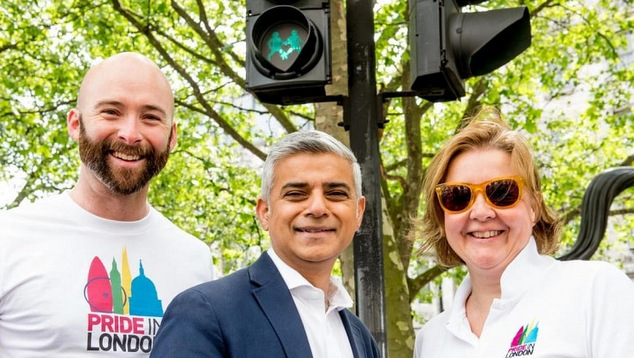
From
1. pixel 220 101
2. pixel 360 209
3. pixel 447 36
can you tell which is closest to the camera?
pixel 360 209

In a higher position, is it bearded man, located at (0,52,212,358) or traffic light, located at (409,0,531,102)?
traffic light, located at (409,0,531,102)

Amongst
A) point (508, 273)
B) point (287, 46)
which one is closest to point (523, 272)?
point (508, 273)

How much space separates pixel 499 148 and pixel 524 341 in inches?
31.1

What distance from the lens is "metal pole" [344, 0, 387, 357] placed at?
3674 millimetres

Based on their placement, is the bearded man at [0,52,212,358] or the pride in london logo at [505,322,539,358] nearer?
the pride in london logo at [505,322,539,358]

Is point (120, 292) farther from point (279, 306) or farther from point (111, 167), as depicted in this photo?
point (279, 306)

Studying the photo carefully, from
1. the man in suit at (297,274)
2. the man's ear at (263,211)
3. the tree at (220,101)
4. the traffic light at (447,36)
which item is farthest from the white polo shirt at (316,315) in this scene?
the tree at (220,101)

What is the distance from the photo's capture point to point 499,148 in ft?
10.6

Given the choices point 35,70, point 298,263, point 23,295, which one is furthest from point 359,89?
point 35,70

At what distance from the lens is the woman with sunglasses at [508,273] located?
9.09ft

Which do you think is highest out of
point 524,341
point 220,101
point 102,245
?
point 220,101

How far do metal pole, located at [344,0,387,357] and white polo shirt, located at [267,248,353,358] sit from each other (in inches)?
16.7

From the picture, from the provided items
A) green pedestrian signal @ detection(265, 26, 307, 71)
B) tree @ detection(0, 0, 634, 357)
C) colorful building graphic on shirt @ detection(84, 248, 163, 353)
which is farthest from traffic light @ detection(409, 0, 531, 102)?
tree @ detection(0, 0, 634, 357)

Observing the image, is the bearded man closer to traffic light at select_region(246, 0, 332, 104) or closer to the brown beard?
the brown beard
